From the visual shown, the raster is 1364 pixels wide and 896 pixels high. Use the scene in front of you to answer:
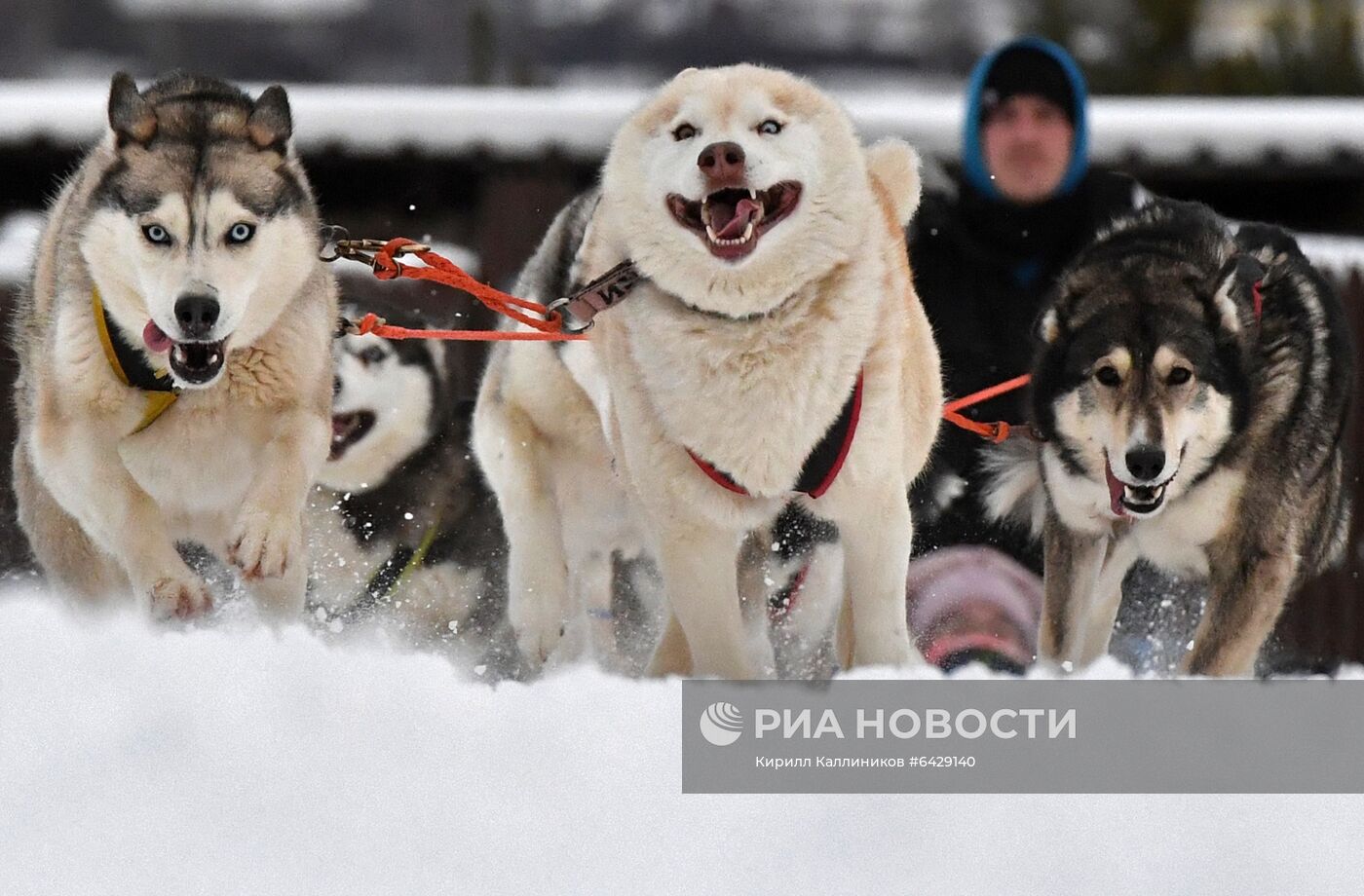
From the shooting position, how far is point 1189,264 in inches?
123

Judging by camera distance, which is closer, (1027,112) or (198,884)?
(198,884)

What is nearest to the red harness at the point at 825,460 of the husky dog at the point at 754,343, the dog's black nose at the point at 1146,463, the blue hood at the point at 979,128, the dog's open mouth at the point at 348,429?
the husky dog at the point at 754,343

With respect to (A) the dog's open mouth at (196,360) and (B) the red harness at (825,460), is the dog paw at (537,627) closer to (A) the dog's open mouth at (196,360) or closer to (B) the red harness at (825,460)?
(B) the red harness at (825,460)

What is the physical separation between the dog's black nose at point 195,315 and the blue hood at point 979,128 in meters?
1.90

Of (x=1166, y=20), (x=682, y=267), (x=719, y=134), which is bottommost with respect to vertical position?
(x=682, y=267)

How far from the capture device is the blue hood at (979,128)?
146 inches

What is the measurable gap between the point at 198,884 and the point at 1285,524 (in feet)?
6.85

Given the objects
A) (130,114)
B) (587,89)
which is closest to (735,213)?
(130,114)

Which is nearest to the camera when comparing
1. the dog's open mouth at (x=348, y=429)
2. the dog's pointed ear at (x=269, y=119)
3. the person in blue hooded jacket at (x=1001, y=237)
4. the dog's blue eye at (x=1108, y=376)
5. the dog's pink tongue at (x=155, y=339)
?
the dog's pink tongue at (x=155, y=339)

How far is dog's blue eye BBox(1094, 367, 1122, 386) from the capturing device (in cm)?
308

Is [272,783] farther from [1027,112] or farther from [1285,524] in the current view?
[1027,112]

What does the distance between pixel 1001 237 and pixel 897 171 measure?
1.05 meters

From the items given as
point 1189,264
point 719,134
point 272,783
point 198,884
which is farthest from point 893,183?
point 198,884

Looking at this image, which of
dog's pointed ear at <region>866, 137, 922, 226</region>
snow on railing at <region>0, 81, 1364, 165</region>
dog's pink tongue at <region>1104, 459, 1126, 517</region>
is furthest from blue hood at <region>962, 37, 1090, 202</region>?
snow on railing at <region>0, 81, 1364, 165</region>
